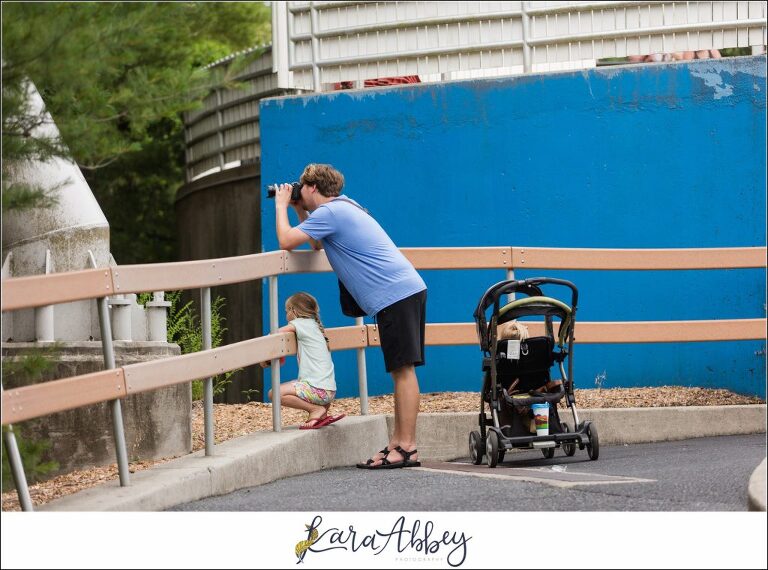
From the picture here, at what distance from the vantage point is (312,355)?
7.42m

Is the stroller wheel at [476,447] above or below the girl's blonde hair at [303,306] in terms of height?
below

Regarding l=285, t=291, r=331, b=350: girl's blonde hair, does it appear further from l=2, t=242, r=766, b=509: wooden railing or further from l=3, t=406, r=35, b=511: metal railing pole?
l=3, t=406, r=35, b=511: metal railing pole

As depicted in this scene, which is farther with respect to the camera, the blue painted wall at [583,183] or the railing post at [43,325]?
the blue painted wall at [583,183]

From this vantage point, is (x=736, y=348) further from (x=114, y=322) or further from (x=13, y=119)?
(x=13, y=119)


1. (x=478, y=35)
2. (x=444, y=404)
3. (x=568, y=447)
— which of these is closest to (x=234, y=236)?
(x=478, y=35)

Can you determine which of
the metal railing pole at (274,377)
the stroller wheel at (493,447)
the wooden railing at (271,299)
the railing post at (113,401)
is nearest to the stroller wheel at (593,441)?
the stroller wheel at (493,447)

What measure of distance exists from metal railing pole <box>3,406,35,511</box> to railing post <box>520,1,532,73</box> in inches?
239

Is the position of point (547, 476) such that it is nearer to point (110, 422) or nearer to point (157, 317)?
point (110, 422)

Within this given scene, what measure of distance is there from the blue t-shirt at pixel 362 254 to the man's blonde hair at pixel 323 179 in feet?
0.46

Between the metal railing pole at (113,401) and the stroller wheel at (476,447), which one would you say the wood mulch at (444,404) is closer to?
the stroller wheel at (476,447)

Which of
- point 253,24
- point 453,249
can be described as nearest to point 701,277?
point 453,249

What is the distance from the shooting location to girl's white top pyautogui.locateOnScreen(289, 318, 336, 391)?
7.39m

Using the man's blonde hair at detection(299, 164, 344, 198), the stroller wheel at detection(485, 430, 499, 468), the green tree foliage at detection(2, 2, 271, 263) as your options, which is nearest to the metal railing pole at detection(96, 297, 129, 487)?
the green tree foliage at detection(2, 2, 271, 263)
